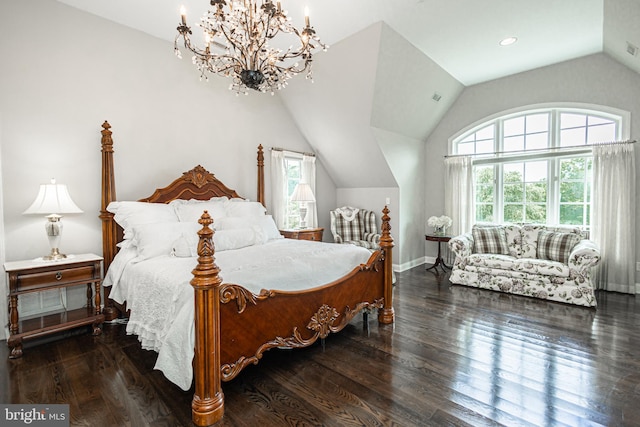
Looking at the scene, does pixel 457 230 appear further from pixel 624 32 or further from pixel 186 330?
pixel 186 330

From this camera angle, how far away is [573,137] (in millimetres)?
4535

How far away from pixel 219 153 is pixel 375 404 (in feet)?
11.7

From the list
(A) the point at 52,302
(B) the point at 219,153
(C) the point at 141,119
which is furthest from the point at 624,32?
(A) the point at 52,302

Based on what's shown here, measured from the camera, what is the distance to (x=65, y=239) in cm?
315

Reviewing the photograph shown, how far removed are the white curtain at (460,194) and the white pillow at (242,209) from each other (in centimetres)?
332

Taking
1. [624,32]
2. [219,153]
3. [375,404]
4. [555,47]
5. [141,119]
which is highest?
[555,47]

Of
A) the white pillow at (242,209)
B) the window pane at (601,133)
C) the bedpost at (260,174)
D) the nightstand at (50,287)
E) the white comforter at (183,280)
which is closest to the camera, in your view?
the white comforter at (183,280)

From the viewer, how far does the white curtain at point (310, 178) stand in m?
5.46

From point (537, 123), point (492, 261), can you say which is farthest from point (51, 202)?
point (537, 123)

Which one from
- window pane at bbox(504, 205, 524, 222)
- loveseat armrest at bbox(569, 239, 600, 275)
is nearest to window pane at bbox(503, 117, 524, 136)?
window pane at bbox(504, 205, 524, 222)

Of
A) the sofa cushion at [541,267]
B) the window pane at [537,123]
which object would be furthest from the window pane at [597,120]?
the sofa cushion at [541,267]

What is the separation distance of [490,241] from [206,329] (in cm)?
426

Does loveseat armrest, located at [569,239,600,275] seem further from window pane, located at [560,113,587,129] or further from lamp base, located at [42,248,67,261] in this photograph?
lamp base, located at [42,248,67,261]

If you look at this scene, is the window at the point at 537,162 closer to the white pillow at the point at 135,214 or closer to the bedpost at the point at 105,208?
the white pillow at the point at 135,214
